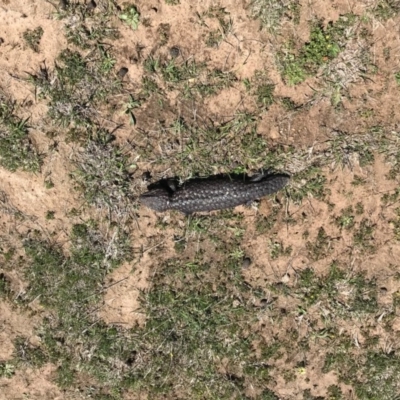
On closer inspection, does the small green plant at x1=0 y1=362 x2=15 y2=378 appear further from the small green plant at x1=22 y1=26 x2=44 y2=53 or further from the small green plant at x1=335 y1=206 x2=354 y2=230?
the small green plant at x1=335 y1=206 x2=354 y2=230

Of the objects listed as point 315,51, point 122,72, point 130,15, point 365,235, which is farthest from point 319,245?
point 130,15

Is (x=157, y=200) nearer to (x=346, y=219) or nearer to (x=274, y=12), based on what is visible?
(x=346, y=219)

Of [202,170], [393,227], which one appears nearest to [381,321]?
[393,227]

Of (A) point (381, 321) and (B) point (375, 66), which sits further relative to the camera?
(A) point (381, 321)

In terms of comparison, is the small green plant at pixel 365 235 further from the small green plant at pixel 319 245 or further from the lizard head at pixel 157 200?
the lizard head at pixel 157 200

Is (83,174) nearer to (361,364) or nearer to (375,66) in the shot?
(375,66)

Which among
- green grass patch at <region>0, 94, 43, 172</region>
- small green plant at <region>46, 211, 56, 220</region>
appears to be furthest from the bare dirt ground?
green grass patch at <region>0, 94, 43, 172</region>
